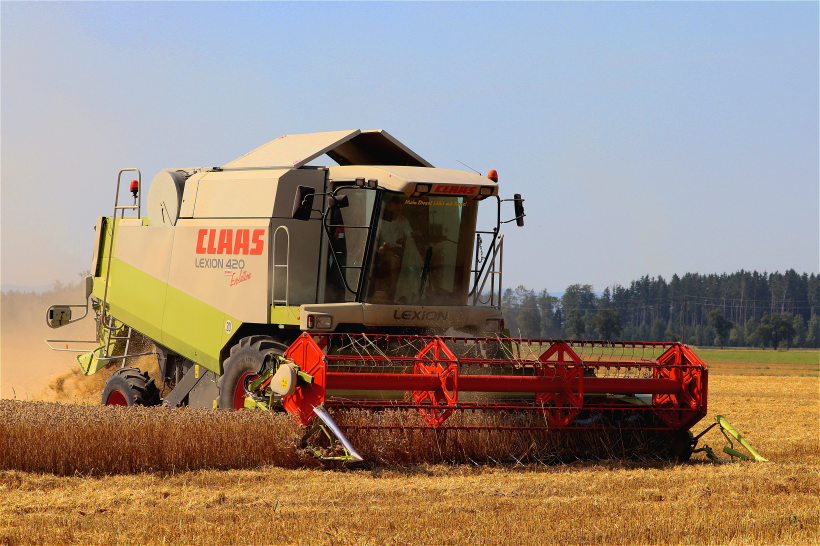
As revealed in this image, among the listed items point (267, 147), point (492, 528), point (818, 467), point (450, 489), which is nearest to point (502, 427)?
point (450, 489)

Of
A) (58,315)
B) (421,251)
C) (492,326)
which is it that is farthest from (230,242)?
(58,315)

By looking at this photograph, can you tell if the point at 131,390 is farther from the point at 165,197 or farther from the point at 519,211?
the point at 519,211

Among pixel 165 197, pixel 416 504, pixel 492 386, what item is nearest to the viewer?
pixel 416 504

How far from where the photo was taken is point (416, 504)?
18.6ft

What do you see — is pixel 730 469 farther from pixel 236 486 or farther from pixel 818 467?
pixel 236 486

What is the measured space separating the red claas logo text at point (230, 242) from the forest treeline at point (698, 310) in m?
76.3

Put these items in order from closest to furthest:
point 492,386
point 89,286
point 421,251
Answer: point 492,386
point 421,251
point 89,286

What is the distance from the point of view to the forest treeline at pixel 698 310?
90750mm

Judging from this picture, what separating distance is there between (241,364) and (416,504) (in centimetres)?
324

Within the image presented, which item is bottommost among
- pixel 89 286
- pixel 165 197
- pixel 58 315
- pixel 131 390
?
pixel 131 390

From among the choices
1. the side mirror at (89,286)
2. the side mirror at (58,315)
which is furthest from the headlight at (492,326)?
the side mirror at (58,315)

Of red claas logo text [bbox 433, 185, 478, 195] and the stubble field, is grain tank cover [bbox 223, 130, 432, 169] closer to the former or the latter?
red claas logo text [bbox 433, 185, 478, 195]

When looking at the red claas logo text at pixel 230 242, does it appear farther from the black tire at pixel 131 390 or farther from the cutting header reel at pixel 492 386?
the black tire at pixel 131 390

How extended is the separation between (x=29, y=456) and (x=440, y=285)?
425 centimetres
